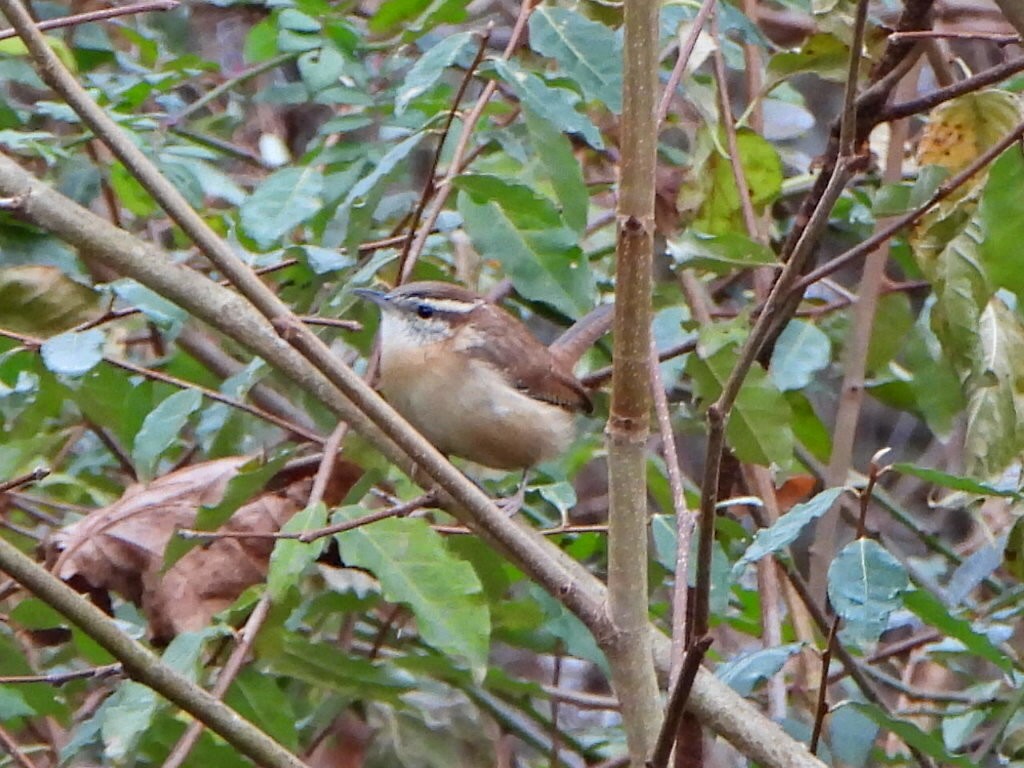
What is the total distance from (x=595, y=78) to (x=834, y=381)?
163 inches

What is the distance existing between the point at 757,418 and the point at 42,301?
57.1 inches

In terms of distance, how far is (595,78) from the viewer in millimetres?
2787

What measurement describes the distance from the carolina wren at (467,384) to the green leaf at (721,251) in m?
0.92

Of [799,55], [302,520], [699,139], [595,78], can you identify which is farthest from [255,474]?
[799,55]

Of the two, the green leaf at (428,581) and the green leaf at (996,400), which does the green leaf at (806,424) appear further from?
the green leaf at (428,581)

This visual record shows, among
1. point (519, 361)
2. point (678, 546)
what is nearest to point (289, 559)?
point (678, 546)

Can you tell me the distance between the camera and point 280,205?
10.0 ft

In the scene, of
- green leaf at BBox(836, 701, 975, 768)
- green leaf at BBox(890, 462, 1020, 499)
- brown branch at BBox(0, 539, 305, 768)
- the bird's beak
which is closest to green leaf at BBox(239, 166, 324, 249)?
the bird's beak

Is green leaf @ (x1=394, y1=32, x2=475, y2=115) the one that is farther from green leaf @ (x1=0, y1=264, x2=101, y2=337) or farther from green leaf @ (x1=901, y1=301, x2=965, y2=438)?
green leaf @ (x1=901, y1=301, x2=965, y2=438)

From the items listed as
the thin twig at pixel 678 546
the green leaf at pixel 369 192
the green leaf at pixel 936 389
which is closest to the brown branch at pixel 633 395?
the thin twig at pixel 678 546

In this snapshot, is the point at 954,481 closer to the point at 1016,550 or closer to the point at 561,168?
the point at 1016,550

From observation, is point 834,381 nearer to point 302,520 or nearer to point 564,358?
point 564,358

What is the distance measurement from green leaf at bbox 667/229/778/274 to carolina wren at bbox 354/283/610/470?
92cm

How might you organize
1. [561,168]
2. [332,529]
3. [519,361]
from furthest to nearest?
[519,361]
[561,168]
[332,529]
